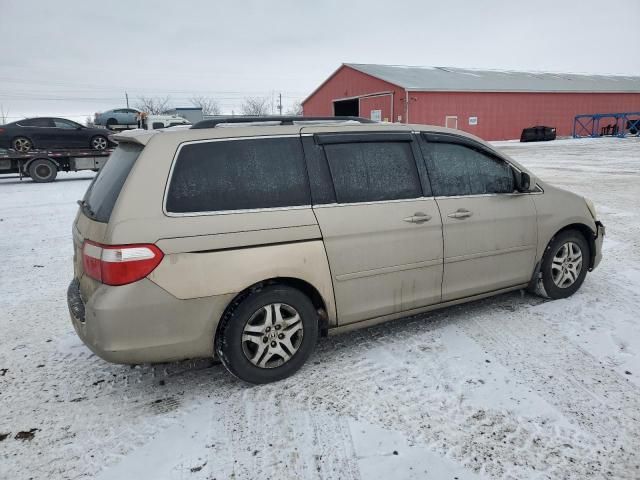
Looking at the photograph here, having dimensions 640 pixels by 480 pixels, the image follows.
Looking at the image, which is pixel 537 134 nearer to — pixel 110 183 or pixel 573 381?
pixel 573 381

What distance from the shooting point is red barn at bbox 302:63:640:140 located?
3164cm

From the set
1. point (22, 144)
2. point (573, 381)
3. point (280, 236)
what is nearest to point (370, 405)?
point (280, 236)

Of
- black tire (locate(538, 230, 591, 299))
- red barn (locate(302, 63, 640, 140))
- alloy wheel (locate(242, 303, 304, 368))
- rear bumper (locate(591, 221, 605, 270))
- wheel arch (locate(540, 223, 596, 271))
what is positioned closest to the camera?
alloy wheel (locate(242, 303, 304, 368))

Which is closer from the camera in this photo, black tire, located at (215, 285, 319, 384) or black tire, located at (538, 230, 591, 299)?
black tire, located at (215, 285, 319, 384)

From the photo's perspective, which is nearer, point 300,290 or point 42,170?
point 300,290


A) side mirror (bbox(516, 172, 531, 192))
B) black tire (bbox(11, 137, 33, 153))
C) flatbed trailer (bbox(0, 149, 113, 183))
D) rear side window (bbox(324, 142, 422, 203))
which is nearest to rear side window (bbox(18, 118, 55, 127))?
black tire (bbox(11, 137, 33, 153))

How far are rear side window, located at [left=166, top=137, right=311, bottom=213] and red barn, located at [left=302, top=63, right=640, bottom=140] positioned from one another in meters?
27.2

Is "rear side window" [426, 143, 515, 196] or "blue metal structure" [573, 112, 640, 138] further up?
"blue metal structure" [573, 112, 640, 138]

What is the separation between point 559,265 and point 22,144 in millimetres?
17989

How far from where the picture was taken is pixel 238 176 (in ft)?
9.96

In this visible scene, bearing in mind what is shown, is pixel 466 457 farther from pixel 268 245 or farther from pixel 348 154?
pixel 348 154

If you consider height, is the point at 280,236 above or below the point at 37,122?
below

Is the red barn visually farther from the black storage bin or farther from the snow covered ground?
the snow covered ground

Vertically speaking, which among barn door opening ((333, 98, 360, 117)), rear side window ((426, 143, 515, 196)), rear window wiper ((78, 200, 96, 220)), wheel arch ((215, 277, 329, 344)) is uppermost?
barn door opening ((333, 98, 360, 117))
